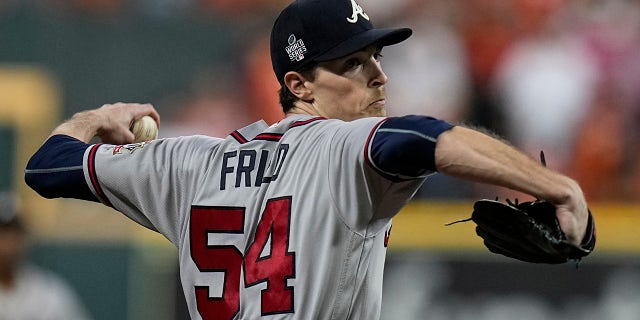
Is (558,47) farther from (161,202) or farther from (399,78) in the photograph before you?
(161,202)

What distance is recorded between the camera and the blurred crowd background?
6.97m

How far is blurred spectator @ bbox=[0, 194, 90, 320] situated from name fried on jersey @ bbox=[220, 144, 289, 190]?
391 centimetres

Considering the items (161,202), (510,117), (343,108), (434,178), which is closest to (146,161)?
(161,202)

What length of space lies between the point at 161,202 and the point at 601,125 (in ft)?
16.1

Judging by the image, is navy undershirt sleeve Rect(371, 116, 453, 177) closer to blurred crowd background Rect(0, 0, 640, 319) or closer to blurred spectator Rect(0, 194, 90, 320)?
blurred crowd background Rect(0, 0, 640, 319)

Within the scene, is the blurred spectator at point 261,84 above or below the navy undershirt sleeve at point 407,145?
below

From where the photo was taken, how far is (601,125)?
297 inches

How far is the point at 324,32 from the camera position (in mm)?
3184

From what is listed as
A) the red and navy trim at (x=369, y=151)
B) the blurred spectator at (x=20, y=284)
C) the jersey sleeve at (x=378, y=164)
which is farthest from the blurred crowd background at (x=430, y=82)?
the red and navy trim at (x=369, y=151)

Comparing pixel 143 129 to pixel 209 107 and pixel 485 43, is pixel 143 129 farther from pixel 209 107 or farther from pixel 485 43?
pixel 485 43

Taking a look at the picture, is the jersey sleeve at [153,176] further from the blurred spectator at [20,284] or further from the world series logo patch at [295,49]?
the blurred spectator at [20,284]

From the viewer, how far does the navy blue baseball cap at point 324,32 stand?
10.4 ft

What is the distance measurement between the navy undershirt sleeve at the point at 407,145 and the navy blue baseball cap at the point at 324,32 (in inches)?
23.5

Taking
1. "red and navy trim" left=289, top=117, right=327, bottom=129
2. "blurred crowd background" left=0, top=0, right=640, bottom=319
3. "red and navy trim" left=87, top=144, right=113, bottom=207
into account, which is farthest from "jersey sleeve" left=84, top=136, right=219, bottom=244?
"blurred crowd background" left=0, top=0, right=640, bottom=319
